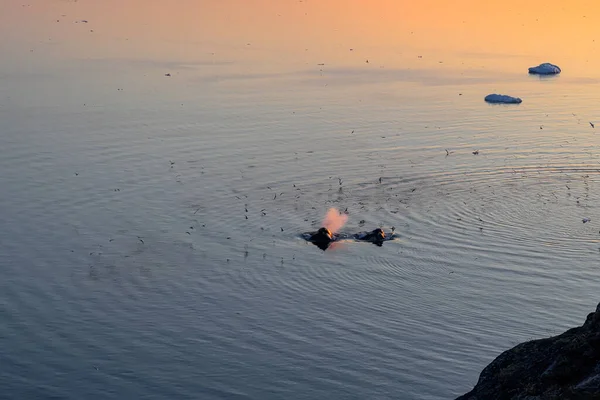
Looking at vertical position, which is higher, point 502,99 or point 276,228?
point 502,99

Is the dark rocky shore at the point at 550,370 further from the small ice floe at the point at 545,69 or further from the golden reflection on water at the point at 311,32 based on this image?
the small ice floe at the point at 545,69

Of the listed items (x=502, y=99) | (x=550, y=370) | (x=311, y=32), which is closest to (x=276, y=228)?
(x=550, y=370)

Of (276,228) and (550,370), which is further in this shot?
(276,228)

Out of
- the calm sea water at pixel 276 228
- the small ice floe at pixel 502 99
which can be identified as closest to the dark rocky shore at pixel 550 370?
the calm sea water at pixel 276 228

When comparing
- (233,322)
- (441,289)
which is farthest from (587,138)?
(233,322)

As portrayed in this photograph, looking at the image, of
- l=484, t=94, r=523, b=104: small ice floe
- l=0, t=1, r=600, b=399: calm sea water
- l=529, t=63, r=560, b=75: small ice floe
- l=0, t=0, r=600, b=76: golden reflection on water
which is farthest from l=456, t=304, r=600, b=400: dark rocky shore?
l=529, t=63, r=560, b=75: small ice floe

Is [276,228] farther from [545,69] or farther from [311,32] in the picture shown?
[311,32]

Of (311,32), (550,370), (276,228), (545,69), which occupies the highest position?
(311,32)

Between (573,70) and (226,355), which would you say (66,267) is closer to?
(226,355)
